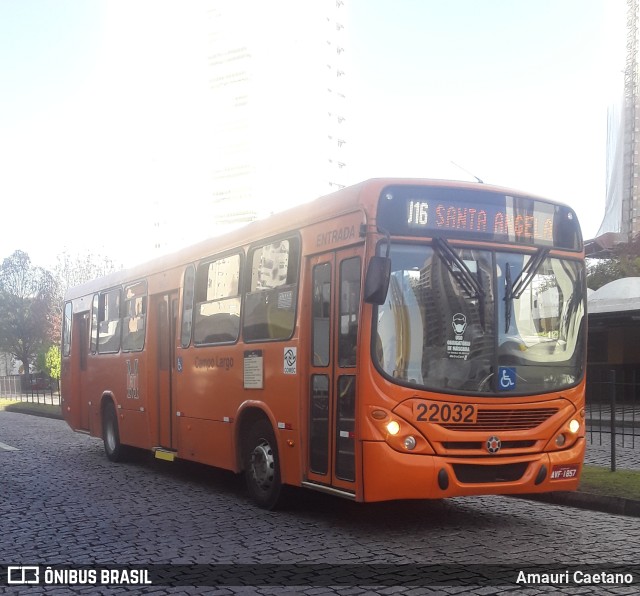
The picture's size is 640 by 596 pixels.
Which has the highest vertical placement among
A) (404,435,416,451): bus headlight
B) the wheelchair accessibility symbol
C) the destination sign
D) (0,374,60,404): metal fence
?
the destination sign

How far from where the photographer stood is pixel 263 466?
9383 millimetres

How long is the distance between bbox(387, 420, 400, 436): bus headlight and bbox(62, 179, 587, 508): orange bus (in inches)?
0.8

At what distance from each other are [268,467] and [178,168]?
401 feet

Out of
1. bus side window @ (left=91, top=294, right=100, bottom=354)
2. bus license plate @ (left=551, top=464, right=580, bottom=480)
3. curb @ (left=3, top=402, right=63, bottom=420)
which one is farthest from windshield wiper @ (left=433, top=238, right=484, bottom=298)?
curb @ (left=3, top=402, right=63, bottom=420)

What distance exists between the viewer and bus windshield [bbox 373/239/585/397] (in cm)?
762

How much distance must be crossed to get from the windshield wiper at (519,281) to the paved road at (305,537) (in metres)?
2.06

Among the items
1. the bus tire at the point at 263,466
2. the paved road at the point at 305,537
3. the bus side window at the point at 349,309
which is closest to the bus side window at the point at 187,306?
the paved road at the point at 305,537

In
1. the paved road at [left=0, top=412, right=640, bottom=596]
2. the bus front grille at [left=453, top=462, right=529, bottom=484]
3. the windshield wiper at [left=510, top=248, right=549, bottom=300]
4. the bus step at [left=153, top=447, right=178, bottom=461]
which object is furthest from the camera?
the bus step at [left=153, top=447, right=178, bottom=461]

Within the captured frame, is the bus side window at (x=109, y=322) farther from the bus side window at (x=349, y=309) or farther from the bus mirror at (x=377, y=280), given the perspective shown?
the bus mirror at (x=377, y=280)

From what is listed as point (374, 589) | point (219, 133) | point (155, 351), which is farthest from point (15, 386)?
point (219, 133)

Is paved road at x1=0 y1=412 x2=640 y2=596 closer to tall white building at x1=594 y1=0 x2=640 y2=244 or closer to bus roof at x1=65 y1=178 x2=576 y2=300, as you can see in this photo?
bus roof at x1=65 y1=178 x2=576 y2=300

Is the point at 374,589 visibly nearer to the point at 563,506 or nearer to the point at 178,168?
the point at 563,506

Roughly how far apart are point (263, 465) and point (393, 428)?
7.81ft

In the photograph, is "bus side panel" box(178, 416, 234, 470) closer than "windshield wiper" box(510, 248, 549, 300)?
No
